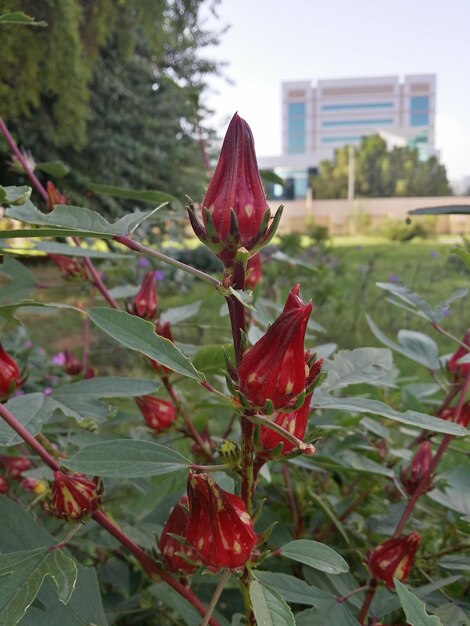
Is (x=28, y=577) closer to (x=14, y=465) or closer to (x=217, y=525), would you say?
(x=217, y=525)

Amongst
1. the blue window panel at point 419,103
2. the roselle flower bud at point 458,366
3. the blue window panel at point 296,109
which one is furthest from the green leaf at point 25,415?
the blue window panel at point 419,103

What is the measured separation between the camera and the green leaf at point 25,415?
0.34m

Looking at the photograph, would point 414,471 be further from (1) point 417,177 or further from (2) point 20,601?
(1) point 417,177

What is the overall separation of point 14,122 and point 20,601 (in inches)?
205

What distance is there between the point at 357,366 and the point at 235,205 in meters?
0.19

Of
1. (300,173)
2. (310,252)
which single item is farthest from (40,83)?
(300,173)

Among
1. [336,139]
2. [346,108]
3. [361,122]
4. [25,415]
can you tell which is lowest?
[25,415]

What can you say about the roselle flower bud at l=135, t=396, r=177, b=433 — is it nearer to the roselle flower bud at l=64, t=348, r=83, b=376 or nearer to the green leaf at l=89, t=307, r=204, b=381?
the green leaf at l=89, t=307, r=204, b=381

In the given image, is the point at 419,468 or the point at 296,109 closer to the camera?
the point at 419,468

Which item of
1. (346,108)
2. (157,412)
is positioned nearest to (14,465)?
(157,412)

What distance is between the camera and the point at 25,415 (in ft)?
1.26

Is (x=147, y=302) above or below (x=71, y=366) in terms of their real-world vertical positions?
above

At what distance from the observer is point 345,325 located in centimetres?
350

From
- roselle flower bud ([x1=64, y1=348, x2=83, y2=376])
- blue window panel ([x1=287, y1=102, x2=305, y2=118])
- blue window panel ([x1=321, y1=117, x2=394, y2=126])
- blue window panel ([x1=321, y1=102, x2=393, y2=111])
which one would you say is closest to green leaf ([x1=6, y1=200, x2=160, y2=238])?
roselle flower bud ([x1=64, y1=348, x2=83, y2=376])
